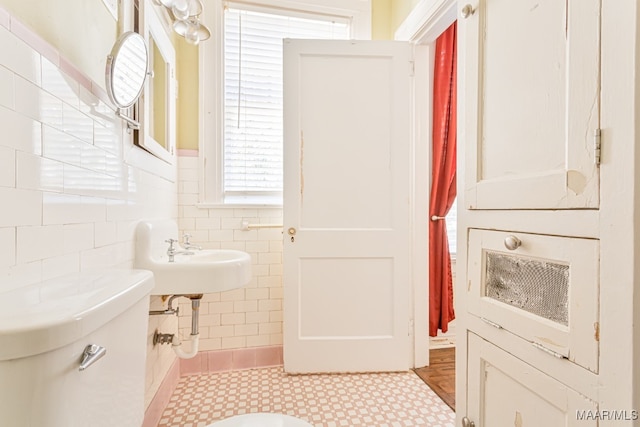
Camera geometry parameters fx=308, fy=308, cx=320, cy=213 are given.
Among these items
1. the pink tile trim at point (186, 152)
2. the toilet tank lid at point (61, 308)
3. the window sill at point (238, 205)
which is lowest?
the toilet tank lid at point (61, 308)

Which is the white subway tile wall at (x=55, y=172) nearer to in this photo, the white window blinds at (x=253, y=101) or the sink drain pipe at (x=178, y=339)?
the sink drain pipe at (x=178, y=339)

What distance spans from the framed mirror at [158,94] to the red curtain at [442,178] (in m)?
1.74

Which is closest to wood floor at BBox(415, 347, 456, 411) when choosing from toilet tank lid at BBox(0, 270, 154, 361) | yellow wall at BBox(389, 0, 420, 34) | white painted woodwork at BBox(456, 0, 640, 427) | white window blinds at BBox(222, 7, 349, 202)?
white painted woodwork at BBox(456, 0, 640, 427)

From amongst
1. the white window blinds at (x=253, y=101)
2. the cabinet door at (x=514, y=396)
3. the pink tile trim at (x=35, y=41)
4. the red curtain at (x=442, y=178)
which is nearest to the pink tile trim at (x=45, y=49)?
the pink tile trim at (x=35, y=41)

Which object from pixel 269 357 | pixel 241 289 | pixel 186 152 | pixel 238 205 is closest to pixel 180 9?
pixel 186 152

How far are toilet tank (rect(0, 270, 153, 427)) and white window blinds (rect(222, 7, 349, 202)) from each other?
1.32 meters

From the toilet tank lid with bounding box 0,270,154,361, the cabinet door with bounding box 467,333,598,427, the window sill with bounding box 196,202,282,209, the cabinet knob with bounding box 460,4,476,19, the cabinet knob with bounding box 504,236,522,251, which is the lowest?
the cabinet door with bounding box 467,333,598,427

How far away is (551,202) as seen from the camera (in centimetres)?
71

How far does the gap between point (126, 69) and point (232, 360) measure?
168cm

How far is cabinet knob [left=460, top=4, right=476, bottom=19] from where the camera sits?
983mm

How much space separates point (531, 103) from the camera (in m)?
0.78

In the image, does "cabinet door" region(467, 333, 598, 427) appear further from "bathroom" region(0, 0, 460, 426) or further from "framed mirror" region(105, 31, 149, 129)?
"framed mirror" region(105, 31, 149, 129)

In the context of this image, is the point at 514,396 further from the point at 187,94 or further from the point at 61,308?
the point at 187,94

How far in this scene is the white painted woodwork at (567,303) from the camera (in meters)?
0.63
